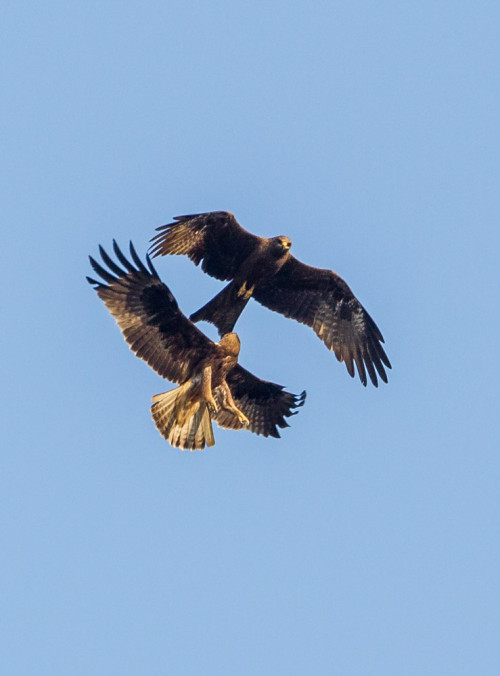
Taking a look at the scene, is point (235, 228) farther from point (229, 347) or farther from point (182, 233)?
point (229, 347)

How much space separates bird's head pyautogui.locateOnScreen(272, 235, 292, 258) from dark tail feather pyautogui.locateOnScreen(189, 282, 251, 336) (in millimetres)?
649

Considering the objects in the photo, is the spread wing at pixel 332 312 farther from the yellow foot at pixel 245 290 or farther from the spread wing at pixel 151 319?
the spread wing at pixel 151 319

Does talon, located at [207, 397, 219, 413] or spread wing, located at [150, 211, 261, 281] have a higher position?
spread wing, located at [150, 211, 261, 281]

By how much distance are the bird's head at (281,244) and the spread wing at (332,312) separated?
90cm

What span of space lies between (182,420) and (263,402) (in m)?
1.85

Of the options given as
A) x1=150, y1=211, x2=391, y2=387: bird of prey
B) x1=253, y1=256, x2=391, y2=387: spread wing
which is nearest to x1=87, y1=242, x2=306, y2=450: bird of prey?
x1=150, y1=211, x2=391, y2=387: bird of prey

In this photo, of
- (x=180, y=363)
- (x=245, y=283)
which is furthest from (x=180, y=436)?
(x=245, y=283)

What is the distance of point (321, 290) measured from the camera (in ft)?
57.1

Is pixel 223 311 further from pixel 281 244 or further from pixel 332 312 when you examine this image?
pixel 332 312

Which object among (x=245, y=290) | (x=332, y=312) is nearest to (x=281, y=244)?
(x=245, y=290)

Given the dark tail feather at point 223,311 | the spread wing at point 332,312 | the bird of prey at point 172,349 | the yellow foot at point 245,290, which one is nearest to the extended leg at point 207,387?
the bird of prey at point 172,349

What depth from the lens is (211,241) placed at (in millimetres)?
16469

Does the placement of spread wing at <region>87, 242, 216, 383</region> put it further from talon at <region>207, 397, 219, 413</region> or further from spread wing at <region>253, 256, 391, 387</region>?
spread wing at <region>253, 256, 391, 387</region>

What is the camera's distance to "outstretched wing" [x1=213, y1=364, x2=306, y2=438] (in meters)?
16.9
